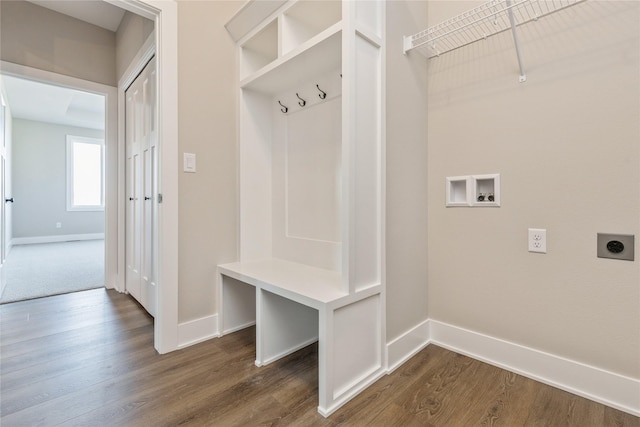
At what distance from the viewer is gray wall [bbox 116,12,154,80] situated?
2434mm

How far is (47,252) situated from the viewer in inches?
208

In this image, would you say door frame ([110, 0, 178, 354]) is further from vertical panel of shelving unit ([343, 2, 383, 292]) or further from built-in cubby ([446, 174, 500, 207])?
built-in cubby ([446, 174, 500, 207])

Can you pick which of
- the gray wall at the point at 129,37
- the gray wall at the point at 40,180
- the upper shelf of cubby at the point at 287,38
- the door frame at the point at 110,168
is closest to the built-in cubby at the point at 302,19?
the upper shelf of cubby at the point at 287,38

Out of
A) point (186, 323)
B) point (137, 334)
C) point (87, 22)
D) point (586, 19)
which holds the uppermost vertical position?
point (87, 22)

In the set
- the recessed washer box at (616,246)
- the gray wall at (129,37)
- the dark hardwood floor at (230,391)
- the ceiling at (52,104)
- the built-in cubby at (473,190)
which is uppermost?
the ceiling at (52,104)

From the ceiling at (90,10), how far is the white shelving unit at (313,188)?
1.64 metres

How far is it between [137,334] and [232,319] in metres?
0.65

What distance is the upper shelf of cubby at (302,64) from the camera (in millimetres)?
1533

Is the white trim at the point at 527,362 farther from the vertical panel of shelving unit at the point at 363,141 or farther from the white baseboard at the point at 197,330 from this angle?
the white baseboard at the point at 197,330

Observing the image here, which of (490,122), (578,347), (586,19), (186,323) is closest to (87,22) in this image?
(186,323)

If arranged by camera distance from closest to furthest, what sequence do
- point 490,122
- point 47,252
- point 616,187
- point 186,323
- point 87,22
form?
point 616,187 < point 490,122 < point 186,323 < point 87,22 < point 47,252

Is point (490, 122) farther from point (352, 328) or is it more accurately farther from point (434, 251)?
point (352, 328)

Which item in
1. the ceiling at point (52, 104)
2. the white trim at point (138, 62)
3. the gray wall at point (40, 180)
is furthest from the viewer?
the gray wall at point (40, 180)

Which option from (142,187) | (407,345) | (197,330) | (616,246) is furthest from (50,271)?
(616,246)
